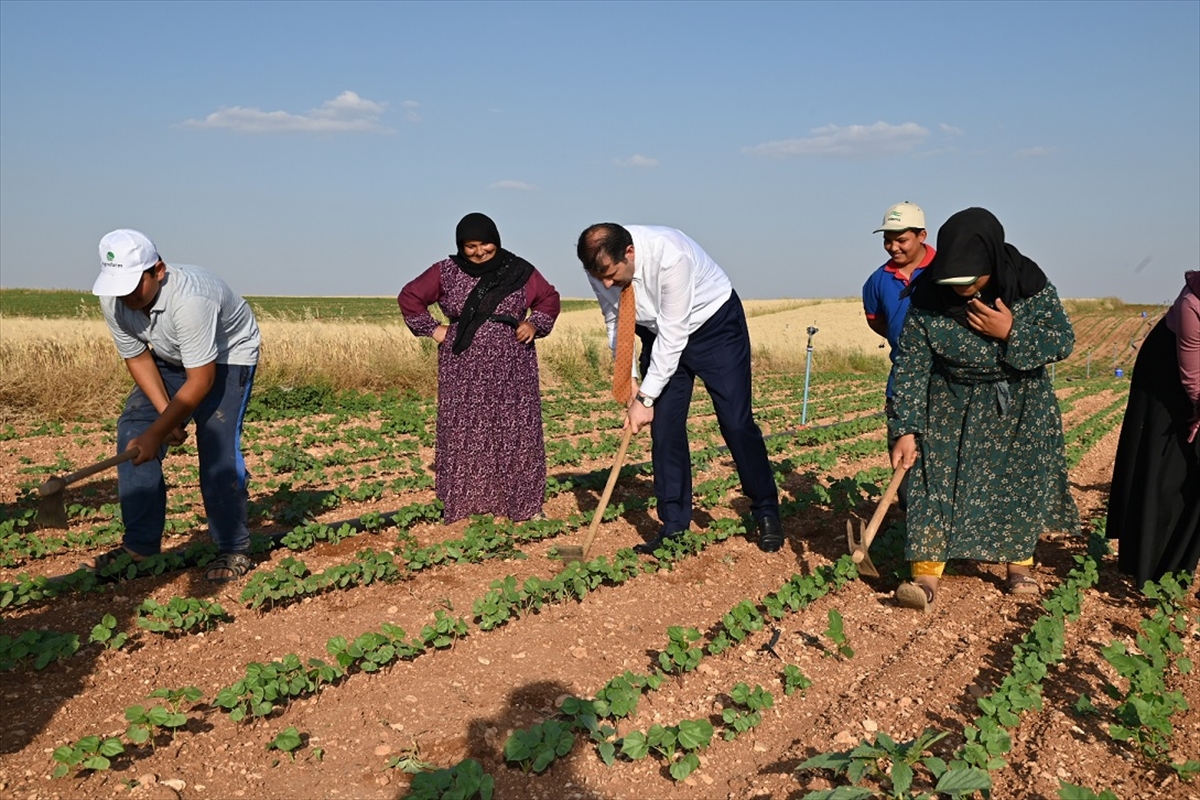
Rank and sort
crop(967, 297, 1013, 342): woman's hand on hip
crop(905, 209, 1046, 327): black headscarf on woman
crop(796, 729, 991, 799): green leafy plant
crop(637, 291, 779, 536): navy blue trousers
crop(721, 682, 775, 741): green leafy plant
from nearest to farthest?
crop(796, 729, 991, 799): green leafy plant → crop(721, 682, 775, 741): green leafy plant → crop(905, 209, 1046, 327): black headscarf on woman → crop(967, 297, 1013, 342): woman's hand on hip → crop(637, 291, 779, 536): navy blue trousers

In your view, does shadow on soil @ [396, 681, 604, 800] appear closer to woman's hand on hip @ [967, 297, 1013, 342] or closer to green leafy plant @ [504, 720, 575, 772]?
green leafy plant @ [504, 720, 575, 772]

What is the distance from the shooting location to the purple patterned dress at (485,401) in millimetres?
5410

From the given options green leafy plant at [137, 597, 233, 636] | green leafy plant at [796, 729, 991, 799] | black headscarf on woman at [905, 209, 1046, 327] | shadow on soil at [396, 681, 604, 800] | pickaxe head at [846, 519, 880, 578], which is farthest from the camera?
pickaxe head at [846, 519, 880, 578]

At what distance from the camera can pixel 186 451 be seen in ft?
27.2

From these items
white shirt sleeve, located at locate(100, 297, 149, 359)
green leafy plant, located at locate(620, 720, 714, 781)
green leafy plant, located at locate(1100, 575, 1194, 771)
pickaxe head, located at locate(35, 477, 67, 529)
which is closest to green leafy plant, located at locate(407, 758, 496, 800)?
green leafy plant, located at locate(620, 720, 714, 781)

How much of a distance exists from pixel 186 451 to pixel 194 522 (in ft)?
9.36

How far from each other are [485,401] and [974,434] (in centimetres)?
261

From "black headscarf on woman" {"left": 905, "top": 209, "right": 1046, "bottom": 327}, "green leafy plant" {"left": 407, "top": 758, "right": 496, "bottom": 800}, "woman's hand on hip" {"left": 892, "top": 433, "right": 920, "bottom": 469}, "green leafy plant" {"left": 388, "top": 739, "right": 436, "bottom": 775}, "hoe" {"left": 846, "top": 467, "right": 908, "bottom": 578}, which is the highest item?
"black headscarf on woman" {"left": 905, "top": 209, "right": 1046, "bottom": 327}

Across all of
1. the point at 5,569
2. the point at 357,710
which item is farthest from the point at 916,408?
the point at 5,569

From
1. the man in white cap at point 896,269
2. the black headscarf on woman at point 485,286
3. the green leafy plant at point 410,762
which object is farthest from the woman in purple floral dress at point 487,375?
Answer: the green leafy plant at point 410,762

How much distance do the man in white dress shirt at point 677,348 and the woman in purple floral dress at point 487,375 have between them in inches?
27.2

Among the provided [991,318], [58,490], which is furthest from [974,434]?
[58,490]

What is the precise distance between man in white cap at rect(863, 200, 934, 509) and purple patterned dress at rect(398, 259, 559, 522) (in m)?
1.82

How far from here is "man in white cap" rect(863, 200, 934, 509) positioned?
4.92 metres
